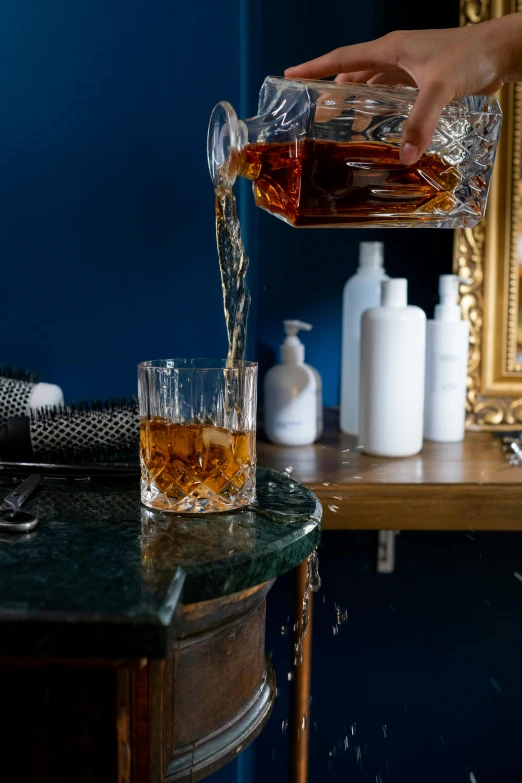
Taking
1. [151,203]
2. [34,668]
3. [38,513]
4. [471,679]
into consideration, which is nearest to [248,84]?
[151,203]

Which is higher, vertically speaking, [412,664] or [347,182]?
[347,182]

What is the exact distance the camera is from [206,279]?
1142 mm

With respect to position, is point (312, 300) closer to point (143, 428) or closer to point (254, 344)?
point (254, 344)

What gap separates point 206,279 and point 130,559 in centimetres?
60

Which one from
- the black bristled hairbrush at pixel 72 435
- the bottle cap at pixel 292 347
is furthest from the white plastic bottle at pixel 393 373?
the black bristled hairbrush at pixel 72 435

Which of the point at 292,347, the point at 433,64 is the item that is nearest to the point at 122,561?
the point at 433,64

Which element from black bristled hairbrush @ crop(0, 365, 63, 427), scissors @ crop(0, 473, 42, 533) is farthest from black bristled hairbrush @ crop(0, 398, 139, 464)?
scissors @ crop(0, 473, 42, 533)

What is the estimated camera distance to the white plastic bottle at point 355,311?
4.31ft

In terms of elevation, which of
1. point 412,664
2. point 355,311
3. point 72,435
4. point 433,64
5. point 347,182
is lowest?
point 412,664

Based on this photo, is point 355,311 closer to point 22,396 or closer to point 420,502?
point 420,502

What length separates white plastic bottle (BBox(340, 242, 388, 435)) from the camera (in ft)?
4.31

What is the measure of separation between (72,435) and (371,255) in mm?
604

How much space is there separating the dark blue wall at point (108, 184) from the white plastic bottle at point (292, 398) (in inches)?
5.6

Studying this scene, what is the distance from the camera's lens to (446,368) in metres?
1.27
